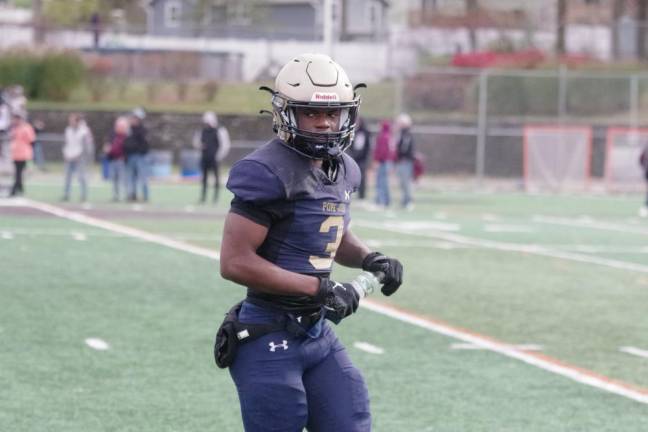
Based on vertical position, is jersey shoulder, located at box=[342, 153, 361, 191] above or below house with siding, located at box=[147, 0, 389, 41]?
below

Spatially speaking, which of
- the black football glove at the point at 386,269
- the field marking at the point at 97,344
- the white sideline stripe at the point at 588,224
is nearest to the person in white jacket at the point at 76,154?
the white sideline stripe at the point at 588,224

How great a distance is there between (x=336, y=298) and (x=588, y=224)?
18.3 m

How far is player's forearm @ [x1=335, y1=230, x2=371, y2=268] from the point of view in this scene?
5770 millimetres

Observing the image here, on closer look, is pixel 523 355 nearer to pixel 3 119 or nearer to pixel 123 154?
pixel 123 154

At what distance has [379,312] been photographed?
1221 cm

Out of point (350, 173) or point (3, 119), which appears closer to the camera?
point (350, 173)

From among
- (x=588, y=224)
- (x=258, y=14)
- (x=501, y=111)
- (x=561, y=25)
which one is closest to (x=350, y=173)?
(x=588, y=224)

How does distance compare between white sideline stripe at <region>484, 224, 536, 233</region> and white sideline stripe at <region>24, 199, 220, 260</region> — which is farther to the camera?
white sideline stripe at <region>484, 224, 536, 233</region>

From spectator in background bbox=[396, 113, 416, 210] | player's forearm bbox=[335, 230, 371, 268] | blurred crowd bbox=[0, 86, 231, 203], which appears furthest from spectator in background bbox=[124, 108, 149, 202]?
player's forearm bbox=[335, 230, 371, 268]

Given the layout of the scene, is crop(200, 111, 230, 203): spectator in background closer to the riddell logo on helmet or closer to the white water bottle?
the white water bottle

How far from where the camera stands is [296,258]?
17.3 ft

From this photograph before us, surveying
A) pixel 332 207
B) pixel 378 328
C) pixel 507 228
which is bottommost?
pixel 507 228

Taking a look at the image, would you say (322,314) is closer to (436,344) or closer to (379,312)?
(436,344)

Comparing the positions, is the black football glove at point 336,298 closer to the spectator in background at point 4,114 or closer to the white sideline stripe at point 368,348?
the white sideline stripe at point 368,348
